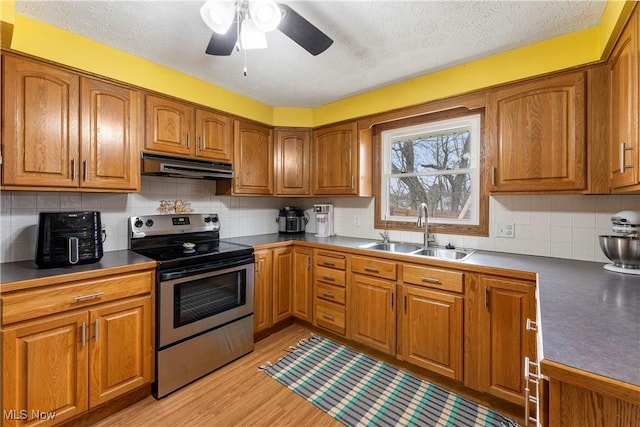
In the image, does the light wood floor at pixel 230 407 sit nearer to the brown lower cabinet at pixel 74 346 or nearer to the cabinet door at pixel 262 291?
the brown lower cabinet at pixel 74 346

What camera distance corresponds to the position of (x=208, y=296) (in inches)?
83.0

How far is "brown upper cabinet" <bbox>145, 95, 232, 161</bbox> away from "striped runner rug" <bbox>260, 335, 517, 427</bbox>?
1892mm

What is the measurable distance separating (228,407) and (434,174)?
2.47 meters

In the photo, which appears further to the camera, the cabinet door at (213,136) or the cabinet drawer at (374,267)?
the cabinet door at (213,136)

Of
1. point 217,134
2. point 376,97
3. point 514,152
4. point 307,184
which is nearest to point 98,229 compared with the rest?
point 217,134

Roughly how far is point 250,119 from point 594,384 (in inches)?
114

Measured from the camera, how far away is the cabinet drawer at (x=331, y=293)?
249cm

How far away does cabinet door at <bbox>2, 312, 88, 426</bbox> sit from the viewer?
1355mm

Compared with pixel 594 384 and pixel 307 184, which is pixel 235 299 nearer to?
pixel 307 184

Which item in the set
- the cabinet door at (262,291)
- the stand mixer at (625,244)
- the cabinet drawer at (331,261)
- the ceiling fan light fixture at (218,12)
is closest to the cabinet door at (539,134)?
the stand mixer at (625,244)

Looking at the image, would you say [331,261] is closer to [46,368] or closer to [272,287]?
[272,287]

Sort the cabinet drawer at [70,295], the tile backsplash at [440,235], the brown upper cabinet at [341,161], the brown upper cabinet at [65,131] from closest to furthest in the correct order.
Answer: the cabinet drawer at [70,295]
the brown upper cabinet at [65,131]
the tile backsplash at [440,235]
the brown upper cabinet at [341,161]

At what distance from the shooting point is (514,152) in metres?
1.91

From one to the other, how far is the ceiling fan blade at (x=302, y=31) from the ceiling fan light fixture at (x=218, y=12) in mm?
229
